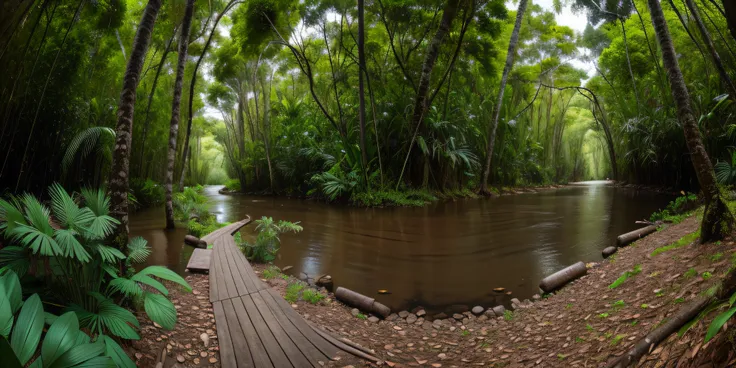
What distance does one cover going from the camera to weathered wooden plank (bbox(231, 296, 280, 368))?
1812 mm

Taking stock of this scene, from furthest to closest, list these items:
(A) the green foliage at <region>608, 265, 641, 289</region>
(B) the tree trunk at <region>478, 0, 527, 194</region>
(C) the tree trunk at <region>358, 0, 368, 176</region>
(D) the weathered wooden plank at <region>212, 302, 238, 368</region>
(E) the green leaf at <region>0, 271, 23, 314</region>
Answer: (B) the tree trunk at <region>478, 0, 527, 194</region> → (C) the tree trunk at <region>358, 0, 368, 176</region> → (A) the green foliage at <region>608, 265, 641, 289</region> → (D) the weathered wooden plank at <region>212, 302, 238, 368</region> → (E) the green leaf at <region>0, 271, 23, 314</region>

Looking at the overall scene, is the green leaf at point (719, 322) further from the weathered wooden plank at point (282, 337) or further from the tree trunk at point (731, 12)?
the weathered wooden plank at point (282, 337)

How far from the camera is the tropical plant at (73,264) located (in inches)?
61.6

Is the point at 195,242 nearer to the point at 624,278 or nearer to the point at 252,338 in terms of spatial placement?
the point at 252,338

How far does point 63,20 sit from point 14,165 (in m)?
2.10

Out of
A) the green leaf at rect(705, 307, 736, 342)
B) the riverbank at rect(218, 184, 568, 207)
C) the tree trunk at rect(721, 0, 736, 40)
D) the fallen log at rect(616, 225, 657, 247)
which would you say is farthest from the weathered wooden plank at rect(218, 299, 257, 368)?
the riverbank at rect(218, 184, 568, 207)

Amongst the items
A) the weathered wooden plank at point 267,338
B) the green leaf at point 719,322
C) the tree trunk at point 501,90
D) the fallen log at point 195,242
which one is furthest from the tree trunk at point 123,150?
the tree trunk at point 501,90

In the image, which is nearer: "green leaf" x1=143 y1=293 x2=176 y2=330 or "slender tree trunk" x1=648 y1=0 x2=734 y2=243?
"green leaf" x1=143 y1=293 x2=176 y2=330

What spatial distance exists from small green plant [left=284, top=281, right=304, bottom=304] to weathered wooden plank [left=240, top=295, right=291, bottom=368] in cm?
39

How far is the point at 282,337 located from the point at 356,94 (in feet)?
25.6

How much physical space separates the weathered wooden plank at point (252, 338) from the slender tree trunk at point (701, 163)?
2862mm

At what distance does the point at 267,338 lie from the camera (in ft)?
6.58

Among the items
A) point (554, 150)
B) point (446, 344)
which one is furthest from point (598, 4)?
point (446, 344)

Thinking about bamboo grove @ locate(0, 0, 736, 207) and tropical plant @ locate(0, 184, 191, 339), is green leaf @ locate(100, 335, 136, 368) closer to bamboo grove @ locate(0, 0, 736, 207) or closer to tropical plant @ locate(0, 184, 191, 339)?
tropical plant @ locate(0, 184, 191, 339)
